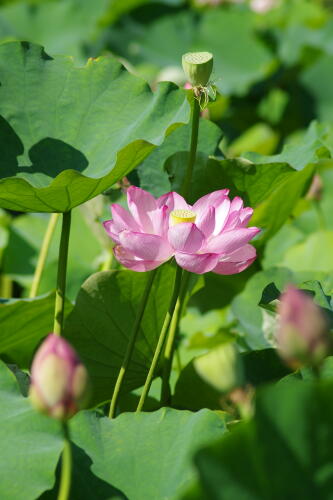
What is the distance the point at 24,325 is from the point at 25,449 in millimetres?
400

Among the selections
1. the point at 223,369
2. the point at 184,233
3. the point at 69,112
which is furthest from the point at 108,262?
the point at 223,369

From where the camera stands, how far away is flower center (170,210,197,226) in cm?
102

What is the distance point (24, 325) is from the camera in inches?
52.0

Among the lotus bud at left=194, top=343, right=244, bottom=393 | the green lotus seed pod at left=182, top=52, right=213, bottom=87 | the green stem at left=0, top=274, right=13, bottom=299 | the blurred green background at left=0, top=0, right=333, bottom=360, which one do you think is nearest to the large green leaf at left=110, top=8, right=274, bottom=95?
the blurred green background at left=0, top=0, right=333, bottom=360

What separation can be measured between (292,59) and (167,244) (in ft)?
8.18

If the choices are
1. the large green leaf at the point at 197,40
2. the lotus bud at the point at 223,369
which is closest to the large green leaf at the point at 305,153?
the lotus bud at the point at 223,369

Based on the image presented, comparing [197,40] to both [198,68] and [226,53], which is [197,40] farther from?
[198,68]

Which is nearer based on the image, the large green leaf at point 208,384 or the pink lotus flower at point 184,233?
the pink lotus flower at point 184,233

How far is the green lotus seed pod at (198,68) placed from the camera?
1.04m

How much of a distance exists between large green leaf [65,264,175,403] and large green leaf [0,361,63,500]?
28 centimetres

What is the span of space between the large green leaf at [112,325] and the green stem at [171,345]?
0.12 feet

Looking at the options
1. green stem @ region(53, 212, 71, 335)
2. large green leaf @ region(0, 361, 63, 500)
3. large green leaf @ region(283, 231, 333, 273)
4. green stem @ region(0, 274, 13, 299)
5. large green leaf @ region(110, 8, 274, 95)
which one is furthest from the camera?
large green leaf @ region(110, 8, 274, 95)

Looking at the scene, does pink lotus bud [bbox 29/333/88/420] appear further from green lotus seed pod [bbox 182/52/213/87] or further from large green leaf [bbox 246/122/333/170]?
large green leaf [bbox 246/122/333/170]

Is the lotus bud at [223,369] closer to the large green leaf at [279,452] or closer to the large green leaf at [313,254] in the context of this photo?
the large green leaf at [279,452]
